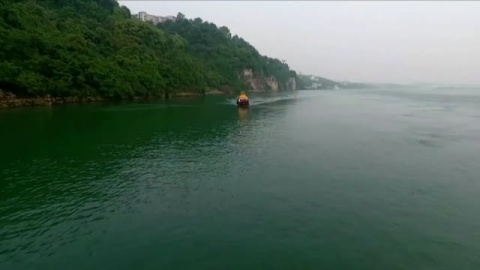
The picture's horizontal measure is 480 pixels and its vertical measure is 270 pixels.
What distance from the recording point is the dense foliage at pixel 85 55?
2506 inches

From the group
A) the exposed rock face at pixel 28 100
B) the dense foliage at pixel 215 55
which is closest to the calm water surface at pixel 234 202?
the exposed rock face at pixel 28 100

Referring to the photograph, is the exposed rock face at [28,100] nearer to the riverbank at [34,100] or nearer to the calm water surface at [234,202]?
the riverbank at [34,100]

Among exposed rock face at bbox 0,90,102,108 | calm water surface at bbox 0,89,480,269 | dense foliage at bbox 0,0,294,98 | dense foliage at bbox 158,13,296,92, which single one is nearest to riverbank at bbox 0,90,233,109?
exposed rock face at bbox 0,90,102,108

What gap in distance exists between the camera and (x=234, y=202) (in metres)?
19.7

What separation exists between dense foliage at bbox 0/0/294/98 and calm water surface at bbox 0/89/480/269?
102ft

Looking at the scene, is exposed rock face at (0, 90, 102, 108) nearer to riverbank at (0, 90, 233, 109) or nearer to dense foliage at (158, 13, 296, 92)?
riverbank at (0, 90, 233, 109)

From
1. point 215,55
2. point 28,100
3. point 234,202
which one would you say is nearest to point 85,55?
point 28,100

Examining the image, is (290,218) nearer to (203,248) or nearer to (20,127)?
(203,248)

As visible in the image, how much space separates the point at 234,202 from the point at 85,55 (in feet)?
230

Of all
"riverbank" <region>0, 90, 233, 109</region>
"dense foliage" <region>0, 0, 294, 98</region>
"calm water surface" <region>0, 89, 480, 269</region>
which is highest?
"dense foliage" <region>0, 0, 294, 98</region>

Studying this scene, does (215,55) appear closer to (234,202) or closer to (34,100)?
(34,100)

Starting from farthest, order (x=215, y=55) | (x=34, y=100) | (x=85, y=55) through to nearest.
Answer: (x=215, y=55), (x=85, y=55), (x=34, y=100)

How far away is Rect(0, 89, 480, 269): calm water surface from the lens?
13.9 metres

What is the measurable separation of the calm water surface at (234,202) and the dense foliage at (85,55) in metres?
31.0
